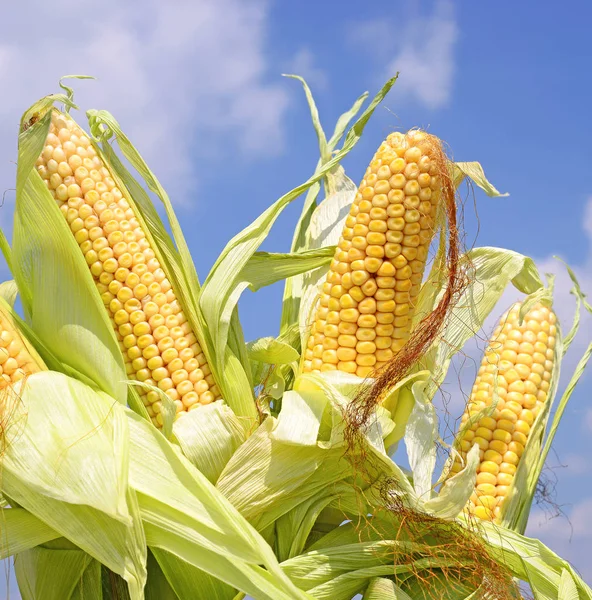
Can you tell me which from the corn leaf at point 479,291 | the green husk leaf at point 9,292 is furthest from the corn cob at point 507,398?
the green husk leaf at point 9,292

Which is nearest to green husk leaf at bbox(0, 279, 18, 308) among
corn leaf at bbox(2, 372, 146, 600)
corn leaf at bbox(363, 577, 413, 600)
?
corn leaf at bbox(2, 372, 146, 600)

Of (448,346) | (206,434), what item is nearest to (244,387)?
(206,434)

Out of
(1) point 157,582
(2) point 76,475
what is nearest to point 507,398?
(1) point 157,582

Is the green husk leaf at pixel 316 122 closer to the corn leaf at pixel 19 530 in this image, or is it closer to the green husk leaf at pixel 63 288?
the green husk leaf at pixel 63 288

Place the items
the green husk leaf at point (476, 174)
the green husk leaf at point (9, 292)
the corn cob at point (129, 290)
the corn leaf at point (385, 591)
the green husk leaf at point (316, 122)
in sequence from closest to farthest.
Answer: the corn leaf at point (385, 591) < the corn cob at point (129, 290) < the green husk leaf at point (476, 174) < the green husk leaf at point (9, 292) < the green husk leaf at point (316, 122)

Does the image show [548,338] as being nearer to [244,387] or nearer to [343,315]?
[343,315]

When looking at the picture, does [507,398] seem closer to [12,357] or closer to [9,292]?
[12,357]
